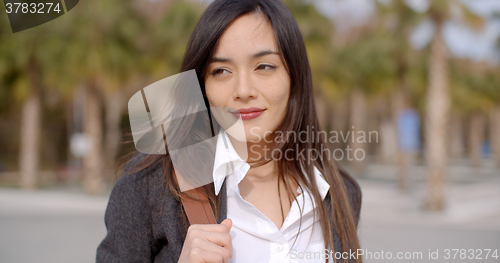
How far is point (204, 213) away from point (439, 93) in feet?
31.5

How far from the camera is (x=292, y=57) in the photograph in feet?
4.55

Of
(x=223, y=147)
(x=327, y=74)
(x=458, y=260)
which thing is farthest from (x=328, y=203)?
(x=327, y=74)

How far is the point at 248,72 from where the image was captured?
1.29 metres

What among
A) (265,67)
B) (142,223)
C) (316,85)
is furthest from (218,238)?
(316,85)

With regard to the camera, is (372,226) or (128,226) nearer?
(128,226)

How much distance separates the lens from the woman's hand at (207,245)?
0.99 m

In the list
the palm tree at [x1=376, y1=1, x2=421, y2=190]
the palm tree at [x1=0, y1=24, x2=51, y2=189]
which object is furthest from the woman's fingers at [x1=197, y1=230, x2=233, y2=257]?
Answer: the palm tree at [x1=0, y1=24, x2=51, y2=189]

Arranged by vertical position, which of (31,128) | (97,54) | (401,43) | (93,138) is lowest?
(93,138)

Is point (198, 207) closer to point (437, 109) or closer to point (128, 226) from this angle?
point (128, 226)

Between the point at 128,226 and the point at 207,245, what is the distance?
1.17 feet

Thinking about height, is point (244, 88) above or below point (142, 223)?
above

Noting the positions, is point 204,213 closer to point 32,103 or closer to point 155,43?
point 155,43

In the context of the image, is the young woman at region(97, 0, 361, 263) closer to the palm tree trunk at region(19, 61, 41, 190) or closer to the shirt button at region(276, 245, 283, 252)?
the shirt button at region(276, 245, 283, 252)

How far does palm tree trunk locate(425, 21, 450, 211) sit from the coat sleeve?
9.51 metres
